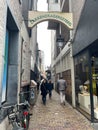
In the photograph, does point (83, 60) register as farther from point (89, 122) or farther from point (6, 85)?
point (6, 85)

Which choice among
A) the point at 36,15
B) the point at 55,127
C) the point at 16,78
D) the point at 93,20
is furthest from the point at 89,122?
the point at 36,15

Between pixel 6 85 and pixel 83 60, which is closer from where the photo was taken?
pixel 6 85

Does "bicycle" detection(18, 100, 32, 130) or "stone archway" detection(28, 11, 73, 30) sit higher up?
"stone archway" detection(28, 11, 73, 30)

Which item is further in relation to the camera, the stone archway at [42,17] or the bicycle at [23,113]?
the stone archway at [42,17]

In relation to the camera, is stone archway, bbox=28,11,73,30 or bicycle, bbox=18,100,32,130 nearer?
bicycle, bbox=18,100,32,130

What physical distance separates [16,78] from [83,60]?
3.29m

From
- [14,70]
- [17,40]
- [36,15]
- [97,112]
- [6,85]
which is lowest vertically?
[97,112]

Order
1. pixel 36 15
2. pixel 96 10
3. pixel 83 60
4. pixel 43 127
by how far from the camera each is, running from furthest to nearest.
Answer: pixel 36 15
pixel 83 60
pixel 43 127
pixel 96 10

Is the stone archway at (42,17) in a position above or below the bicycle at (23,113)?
above

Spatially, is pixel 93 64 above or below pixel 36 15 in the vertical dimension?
below

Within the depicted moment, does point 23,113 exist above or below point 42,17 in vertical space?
below

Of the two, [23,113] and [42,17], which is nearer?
[23,113]

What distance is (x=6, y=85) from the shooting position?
20.3 feet

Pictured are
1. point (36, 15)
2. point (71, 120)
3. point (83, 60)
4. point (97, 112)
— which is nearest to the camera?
point (97, 112)
